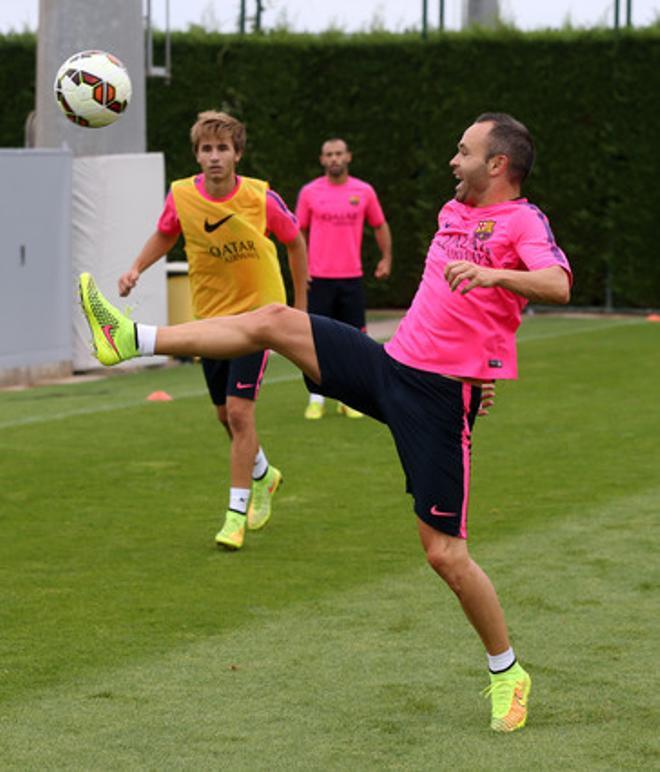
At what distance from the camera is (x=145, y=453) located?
12.9m

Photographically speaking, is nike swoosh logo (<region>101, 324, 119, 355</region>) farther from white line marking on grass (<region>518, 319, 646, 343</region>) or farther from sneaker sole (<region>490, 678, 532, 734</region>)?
white line marking on grass (<region>518, 319, 646, 343</region>)

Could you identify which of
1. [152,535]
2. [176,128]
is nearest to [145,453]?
[152,535]

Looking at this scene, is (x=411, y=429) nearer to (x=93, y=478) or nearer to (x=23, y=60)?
(x=93, y=478)

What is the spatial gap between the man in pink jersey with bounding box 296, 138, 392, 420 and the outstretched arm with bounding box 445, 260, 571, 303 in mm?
9431

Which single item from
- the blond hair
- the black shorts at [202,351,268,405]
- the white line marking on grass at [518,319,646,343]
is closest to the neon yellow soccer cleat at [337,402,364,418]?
the black shorts at [202,351,268,405]

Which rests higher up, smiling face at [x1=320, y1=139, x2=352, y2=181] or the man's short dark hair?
the man's short dark hair

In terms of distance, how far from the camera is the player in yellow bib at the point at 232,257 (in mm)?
9492

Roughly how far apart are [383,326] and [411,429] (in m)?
17.2

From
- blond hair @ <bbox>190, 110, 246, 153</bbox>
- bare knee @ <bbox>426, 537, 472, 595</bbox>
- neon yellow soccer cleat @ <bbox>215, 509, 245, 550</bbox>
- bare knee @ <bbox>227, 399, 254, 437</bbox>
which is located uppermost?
blond hair @ <bbox>190, 110, 246, 153</bbox>

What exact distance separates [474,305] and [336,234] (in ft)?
31.1

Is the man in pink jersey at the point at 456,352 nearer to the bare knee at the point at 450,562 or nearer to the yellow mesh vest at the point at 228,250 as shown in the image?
the bare knee at the point at 450,562

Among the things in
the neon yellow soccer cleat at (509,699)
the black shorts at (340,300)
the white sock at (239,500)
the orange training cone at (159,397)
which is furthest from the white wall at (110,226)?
the neon yellow soccer cleat at (509,699)

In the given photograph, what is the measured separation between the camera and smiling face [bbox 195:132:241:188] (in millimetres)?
9391

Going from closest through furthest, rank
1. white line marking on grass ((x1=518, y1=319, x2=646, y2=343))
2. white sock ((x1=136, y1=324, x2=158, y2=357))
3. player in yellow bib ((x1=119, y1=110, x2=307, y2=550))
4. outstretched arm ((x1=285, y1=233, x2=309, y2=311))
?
white sock ((x1=136, y1=324, x2=158, y2=357)) → player in yellow bib ((x1=119, y1=110, x2=307, y2=550)) → outstretched arm ((x1=285, y1=233, x2=309, y2=311)) → white line marking on grass ((x1=518, y1=319, x2=646, y2=343))
